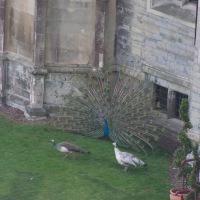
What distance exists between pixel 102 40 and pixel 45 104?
2.11m

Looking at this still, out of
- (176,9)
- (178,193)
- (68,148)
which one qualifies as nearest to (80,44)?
(176,9)

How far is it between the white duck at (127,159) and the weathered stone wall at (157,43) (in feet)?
6.03

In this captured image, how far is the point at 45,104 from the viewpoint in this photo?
31.2 metres

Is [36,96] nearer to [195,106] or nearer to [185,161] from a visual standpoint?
[195,106]

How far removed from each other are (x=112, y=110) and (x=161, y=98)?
1.30 metres

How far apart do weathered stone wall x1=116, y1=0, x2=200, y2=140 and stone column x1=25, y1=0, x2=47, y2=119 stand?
6.26 ft

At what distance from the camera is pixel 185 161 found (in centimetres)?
2517

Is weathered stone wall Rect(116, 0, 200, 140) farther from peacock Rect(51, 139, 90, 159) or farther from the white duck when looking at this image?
peacock Rect(51, 139, 90, 159)

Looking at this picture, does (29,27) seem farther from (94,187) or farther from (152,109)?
(94,187)

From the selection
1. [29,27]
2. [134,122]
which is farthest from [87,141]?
[29,27]

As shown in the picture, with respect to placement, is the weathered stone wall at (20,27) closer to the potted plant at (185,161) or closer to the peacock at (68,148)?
the peacock at (68,148)

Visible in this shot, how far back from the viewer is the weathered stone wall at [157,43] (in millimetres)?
29062

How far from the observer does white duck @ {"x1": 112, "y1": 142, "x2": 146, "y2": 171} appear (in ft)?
91.2

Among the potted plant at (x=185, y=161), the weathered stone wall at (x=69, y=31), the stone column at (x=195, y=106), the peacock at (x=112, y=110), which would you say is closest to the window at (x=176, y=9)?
the weathered stone wall at (x=69, y=31)
